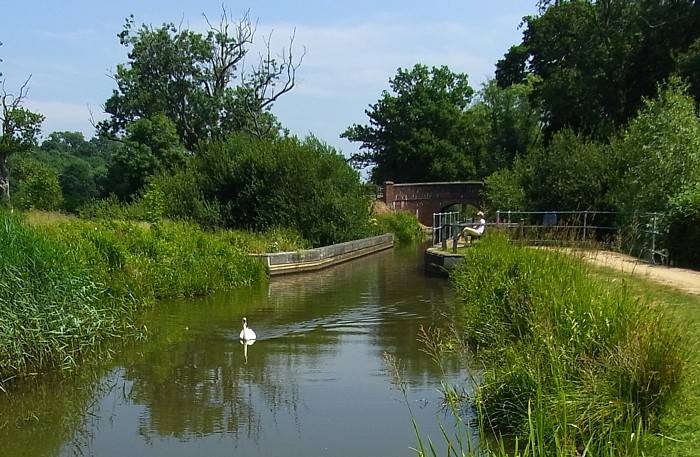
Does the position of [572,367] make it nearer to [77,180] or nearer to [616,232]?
[616,232]

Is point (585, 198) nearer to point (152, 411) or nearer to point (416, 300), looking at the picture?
point (416, 300)

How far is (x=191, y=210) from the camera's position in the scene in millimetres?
26797

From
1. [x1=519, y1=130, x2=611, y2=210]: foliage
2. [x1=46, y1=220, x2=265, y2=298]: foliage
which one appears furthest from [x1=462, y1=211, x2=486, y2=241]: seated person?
[x1=46, y1=220, x2=265, y2=298]: foliage

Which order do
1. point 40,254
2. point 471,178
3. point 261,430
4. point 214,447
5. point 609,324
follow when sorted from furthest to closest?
point 471,178
point 40,254
point 261,430
point 214,447
point 609,324

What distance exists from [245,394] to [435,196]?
4626 cm

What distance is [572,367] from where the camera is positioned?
258 inches

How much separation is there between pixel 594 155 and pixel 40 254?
62.1 feet

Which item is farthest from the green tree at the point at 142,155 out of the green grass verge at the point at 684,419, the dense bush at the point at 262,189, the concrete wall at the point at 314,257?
the green grass verge at the point at 684,419

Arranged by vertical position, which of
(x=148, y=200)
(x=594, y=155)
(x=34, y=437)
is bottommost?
(x=34, y=437)

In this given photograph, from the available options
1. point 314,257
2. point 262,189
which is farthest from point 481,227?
point 262,189

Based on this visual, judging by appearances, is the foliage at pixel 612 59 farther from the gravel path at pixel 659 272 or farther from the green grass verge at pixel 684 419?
the green grass verge at pixel 684 419

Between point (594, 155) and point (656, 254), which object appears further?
point (594, 155)

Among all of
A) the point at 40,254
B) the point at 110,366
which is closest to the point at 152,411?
the point at 110,366

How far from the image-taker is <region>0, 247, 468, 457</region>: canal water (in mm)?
7590
